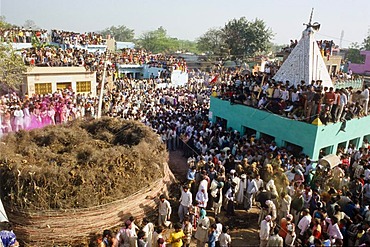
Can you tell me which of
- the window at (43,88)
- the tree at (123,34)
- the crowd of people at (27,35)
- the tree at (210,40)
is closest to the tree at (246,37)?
the tree at (210,40)

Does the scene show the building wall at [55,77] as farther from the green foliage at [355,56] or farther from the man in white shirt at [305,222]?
the green foliage at [355,56]

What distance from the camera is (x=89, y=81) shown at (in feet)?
76.8

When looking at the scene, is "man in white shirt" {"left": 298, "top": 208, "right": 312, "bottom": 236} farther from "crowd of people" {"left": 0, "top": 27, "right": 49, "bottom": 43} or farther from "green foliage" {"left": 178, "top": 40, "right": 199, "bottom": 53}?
"green foliage" {"left": 178, "top": 40, "right": 199, "bottom": 53}

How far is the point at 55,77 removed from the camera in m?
21.5

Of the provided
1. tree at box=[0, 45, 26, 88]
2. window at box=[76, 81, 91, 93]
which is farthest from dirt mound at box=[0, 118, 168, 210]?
window at box=[76, 81, 91, 93]

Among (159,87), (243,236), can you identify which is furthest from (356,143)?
(159,87)

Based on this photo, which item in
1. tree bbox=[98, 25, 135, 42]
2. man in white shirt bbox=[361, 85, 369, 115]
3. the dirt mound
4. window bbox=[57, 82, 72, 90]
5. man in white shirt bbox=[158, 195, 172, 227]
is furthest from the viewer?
tree bbox=[98, 25, 135, 42]

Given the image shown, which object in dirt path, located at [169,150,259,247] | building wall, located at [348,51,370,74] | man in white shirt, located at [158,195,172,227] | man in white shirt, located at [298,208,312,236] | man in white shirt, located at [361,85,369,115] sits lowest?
dirt path, located at [169,150,259,247]

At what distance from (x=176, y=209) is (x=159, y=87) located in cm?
1849

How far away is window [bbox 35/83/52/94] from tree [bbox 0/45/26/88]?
8.52 feet

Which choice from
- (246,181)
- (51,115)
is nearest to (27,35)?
(51,115)

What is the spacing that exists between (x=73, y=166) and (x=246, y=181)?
16.4 ft

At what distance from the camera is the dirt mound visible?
312 inches

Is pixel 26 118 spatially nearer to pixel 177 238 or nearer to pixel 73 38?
pixel 177 238
